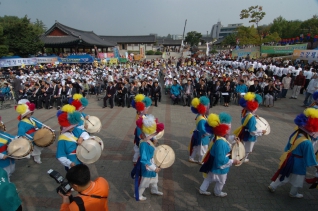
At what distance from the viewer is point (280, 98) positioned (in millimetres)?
12727

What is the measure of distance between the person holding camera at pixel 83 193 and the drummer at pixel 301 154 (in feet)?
11.4

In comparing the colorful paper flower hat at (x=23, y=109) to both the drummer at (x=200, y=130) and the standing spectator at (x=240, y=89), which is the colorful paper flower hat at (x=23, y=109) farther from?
the standing spectator at (x=240, y=89)

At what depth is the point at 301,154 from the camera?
12.5 ft

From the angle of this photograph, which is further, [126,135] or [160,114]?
[160,114]

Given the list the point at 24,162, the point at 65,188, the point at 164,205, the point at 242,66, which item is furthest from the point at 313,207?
the point at 242,66

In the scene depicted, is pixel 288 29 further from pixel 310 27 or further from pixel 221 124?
pixel 221 124

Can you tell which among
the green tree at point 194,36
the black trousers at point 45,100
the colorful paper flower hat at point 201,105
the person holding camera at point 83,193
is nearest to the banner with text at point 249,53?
the black trousers at point 45,100

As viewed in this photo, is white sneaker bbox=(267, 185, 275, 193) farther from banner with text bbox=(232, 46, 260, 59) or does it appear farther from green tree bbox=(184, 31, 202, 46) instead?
green tree bbox=(184, 31, 202, 46)

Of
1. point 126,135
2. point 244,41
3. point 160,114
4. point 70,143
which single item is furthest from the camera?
point 244,41

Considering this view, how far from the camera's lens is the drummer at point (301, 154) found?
3.71 metres

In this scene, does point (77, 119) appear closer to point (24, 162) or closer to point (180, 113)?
point (24, 162)

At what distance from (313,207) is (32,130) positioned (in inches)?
255

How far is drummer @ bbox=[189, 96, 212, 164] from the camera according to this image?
510 centimetres

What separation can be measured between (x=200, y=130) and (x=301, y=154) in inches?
82.2
